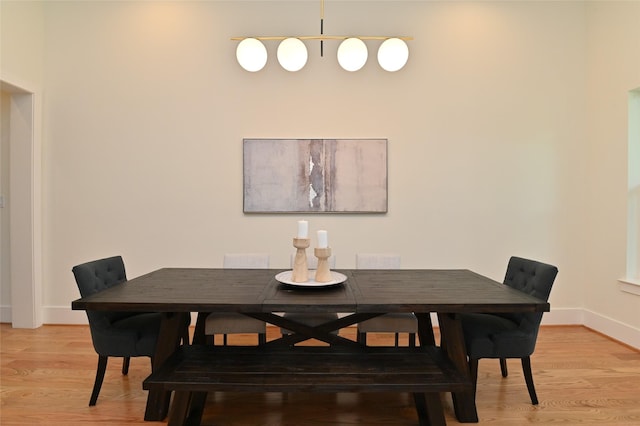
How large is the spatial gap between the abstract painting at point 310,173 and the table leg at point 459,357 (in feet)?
6.22

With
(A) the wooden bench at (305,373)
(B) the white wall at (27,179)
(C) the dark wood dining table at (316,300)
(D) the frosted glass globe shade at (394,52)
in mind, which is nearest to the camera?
(A) the wooden bench at (305,373)

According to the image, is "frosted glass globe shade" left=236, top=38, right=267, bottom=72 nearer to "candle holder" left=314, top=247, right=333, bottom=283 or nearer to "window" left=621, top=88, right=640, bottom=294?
"candle holder" left=314, top=247, right=333, bottom=283

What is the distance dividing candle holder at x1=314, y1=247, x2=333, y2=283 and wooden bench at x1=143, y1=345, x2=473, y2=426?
0.38 metres

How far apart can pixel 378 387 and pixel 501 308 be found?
696 millimetres

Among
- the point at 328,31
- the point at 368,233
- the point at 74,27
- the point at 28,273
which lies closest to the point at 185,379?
the point at 368,233

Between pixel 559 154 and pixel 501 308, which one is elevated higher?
pixel 559 154

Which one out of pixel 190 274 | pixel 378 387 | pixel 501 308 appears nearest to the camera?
pixel 378 387

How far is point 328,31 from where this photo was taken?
152 inches

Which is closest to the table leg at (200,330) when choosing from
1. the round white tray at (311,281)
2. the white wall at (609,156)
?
the round white tray at (311,281)

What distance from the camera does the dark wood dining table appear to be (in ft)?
6.07

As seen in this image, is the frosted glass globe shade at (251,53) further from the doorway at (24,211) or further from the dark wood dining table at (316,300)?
the doorway at (24,211)

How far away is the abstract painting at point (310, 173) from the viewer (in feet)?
12.6

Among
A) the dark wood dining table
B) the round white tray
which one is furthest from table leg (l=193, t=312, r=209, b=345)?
the round white tray

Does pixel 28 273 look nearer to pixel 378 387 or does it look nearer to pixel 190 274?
pixel 190 274
